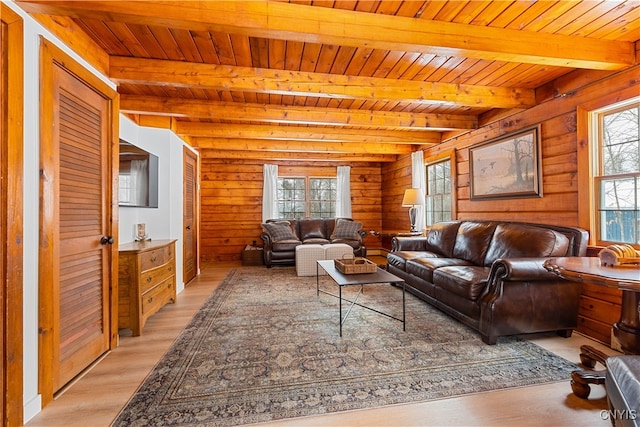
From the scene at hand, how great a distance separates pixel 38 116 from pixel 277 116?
7.19 feet

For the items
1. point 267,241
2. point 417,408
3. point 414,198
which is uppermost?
point 414,198

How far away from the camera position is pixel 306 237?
577 centimetres

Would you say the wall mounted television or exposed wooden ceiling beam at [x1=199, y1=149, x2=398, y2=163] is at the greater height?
exposed wooden ceiling beam at [x1=199, y1=149, x2=398, y2=163]

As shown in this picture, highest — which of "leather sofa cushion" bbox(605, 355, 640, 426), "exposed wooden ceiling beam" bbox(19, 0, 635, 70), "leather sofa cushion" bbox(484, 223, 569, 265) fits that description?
"exposed wooden ceiling beam" bbox(19, 0, 635, 70)

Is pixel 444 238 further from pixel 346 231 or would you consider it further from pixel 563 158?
pixel 346 231

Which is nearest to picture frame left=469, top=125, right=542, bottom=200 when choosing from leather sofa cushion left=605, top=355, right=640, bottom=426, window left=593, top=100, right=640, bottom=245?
window left=593, top=100, right=640, bottom=245

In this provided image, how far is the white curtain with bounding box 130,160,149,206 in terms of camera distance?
2818 mm

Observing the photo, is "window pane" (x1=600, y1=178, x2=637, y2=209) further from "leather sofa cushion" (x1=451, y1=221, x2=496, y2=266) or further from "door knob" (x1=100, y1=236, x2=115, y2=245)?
"door knob" (x1=100, y1=236, x2=115, y2=245)

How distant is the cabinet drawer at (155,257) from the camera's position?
7.82 feet

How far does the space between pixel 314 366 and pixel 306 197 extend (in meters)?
Result: 4.87

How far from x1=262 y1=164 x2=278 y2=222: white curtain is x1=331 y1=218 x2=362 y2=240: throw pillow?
148 centimetres

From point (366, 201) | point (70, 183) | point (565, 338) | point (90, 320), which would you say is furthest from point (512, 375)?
point (366, 201)

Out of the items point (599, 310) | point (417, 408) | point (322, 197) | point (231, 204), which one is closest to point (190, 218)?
point (231, 204)

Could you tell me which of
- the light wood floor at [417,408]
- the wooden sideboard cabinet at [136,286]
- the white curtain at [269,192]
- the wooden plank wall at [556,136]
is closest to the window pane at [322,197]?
the white curtain at [269,192]
